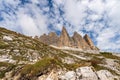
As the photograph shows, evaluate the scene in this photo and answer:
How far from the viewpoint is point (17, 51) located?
66.1 metres

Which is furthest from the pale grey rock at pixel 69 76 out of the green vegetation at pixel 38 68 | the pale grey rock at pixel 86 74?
the green vegetation at pixel 38 68

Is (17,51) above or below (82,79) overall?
above

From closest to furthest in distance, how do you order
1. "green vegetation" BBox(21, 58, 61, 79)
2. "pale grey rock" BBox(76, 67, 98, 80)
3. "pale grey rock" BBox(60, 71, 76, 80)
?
"pale grey rock" BBox(76, 67, 98, 80) → "pale grey rock" BBox(60, 71, 76, 80) → "green vegetation" BBox(21, 58, 61, 79)

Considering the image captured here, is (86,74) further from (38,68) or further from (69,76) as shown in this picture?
(38,68)

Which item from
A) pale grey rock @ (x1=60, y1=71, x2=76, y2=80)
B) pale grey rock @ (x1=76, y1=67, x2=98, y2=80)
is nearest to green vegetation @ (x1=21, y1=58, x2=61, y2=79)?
pale grey rock @ (x1=60, y1=71, x2=76, y2=80)

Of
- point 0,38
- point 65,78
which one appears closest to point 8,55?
point 0,38

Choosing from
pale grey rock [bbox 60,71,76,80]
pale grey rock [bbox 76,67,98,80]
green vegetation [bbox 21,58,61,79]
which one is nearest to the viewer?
pale grey rock [bbox 76,67,98,80]

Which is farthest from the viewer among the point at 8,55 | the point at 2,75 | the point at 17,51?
the point at 17,51

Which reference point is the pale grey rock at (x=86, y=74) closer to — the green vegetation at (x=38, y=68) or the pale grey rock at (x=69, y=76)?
the pale grey rock at (x=69, y=76)

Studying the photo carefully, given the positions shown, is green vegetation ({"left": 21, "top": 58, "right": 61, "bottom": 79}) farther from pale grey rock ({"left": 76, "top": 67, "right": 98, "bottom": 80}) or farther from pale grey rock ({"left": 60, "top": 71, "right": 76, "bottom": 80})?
pale grey rock ({"left": 76, "top": 67, "right": 98, "bottom": 80})

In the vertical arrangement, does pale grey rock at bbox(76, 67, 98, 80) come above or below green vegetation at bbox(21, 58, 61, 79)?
below

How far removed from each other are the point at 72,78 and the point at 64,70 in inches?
106

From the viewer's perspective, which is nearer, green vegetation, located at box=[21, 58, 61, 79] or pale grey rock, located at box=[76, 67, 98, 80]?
pale grey rock, located at box=[76, 67, 98, 80]

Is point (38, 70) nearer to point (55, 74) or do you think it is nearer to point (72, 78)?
point (55, 74)
